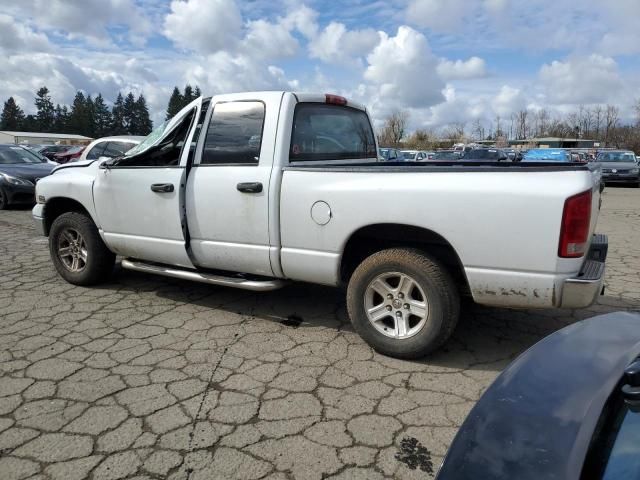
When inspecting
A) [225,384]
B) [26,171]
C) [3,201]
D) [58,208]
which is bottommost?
[225,384]

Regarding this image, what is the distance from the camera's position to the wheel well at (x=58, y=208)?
5.30 meters

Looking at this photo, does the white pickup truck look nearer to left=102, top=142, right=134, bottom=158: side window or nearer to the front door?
the front door

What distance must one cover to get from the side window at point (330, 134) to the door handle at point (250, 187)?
1.29ft

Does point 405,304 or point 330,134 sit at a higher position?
point 330,134

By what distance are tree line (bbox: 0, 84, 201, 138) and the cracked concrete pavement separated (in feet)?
342

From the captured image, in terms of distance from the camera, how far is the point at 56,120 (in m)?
109

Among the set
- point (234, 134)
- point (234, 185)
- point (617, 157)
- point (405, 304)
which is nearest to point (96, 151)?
point (234, 134)

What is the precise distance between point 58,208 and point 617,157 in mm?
24386

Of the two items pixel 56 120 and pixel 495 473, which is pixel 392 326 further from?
pixel 56 120

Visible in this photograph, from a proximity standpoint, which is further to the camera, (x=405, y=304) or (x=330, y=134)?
(x=330, y=134)

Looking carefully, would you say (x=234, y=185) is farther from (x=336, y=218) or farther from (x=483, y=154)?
(x=483, y=154)

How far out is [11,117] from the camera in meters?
102

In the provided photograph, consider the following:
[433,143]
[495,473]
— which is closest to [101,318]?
[495,473]

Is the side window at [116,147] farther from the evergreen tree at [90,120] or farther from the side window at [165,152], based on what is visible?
the evergreen tree at [90,120]
